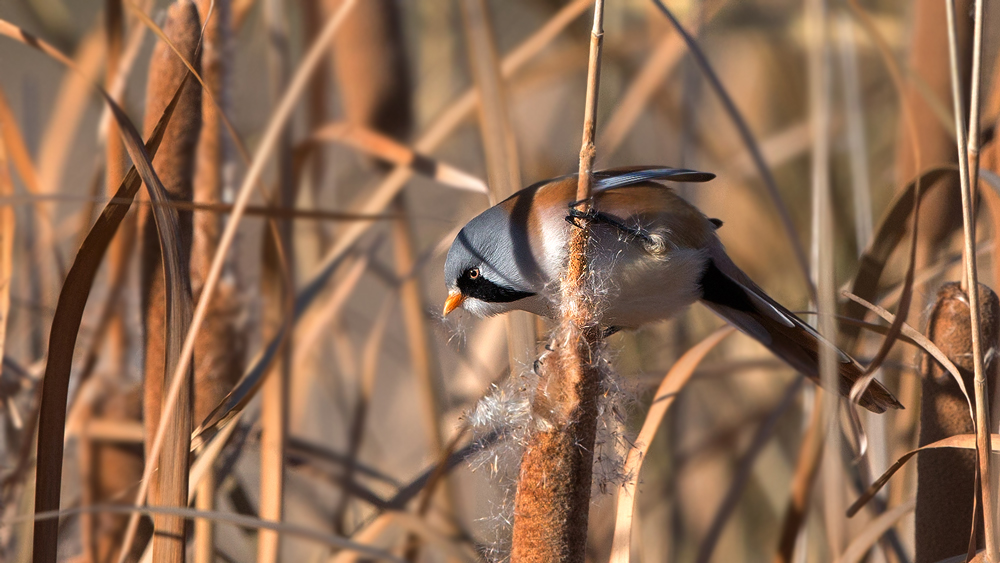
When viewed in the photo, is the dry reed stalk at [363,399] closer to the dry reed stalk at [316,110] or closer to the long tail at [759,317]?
the dry reed stalk at [316,110]

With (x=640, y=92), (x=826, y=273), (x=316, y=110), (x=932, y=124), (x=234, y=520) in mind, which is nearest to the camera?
(x=234, y=520)

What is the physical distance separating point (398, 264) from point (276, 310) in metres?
0.27

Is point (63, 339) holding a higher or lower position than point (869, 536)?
higher

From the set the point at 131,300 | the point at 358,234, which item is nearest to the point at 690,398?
the point at 358,234

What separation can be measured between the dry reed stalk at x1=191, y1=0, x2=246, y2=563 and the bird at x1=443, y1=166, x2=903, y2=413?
375mm

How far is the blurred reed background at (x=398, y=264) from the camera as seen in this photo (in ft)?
2.94

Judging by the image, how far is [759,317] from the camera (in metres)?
1.17

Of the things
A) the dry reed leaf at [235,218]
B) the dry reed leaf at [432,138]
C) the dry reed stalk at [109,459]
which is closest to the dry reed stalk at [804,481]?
the dry reed leaf at [432,138]

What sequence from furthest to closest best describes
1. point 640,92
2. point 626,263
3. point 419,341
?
point 640,92 < point 419,341 < point 626,263

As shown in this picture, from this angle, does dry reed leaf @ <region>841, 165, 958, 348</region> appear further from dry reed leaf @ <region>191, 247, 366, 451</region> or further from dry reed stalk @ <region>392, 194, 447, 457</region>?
dry reed leaf @ <region>191, 247, 366, 451</region>

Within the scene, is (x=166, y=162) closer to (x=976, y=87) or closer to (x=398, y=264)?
(x=398, y=264)

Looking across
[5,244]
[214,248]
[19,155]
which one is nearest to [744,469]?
Result: [214,248]

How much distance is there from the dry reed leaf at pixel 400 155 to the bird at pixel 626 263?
104 mm

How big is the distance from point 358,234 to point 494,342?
0.35m
